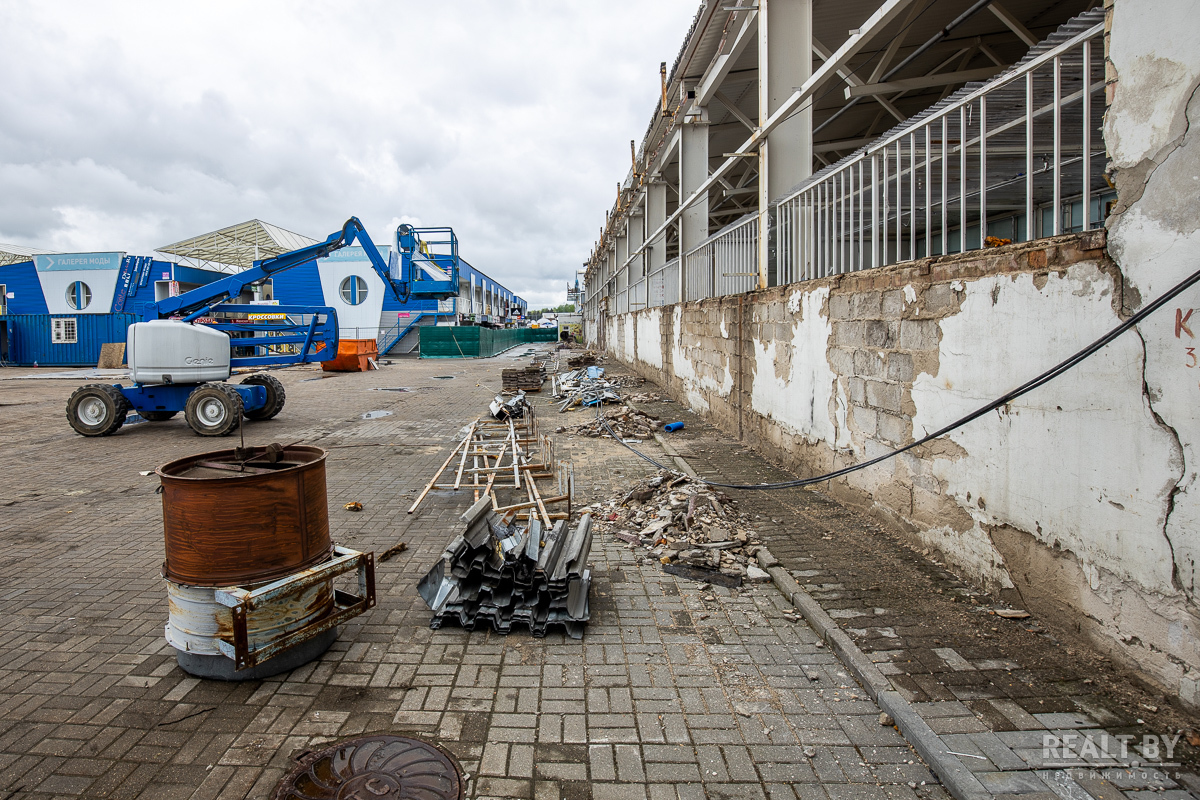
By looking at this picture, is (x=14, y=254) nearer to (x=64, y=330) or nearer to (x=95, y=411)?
(x=64, y=330)

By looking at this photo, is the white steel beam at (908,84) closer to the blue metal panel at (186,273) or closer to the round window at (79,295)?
the blue metal panel at (186,273)

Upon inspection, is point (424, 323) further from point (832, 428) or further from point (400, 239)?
point (832, 428)

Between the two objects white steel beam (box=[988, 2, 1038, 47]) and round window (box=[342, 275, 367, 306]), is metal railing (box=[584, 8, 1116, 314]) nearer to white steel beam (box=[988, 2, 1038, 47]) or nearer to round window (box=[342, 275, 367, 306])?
white steel beam (box=[988, 2, 1038, 47])

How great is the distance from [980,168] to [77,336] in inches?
1645

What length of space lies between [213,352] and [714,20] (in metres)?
10.7

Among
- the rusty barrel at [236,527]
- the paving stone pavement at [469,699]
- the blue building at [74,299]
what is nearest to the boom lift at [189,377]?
the paving stone pavement at [469,699]

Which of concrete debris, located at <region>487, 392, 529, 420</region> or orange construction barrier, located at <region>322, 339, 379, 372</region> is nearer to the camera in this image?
concrete debris, located at <region>487, 392, 529, 420</region>

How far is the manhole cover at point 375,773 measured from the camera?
101 inches

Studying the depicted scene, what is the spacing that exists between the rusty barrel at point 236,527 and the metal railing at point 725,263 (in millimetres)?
6990

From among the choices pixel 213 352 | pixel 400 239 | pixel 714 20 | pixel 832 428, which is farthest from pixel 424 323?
pixel 832 428

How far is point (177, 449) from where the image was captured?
1062cm

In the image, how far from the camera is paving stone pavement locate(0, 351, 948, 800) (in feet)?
8.77

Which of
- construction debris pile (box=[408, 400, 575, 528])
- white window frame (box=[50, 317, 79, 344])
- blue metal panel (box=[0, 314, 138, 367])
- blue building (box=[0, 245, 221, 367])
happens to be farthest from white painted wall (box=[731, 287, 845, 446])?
white window frame (box=[50, 317, 79, 344])

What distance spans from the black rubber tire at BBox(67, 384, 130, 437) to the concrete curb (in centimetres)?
1259
